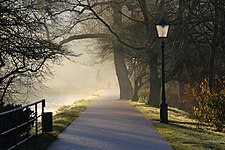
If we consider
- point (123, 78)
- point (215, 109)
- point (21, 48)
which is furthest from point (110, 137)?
point (123, 78)

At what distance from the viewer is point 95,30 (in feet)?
134

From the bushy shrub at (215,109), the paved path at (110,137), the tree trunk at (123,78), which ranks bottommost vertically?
the paved path at (110,137)

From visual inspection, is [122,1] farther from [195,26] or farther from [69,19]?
[195,26]

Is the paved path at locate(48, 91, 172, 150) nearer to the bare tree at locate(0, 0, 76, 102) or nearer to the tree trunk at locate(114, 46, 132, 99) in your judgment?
the bare tree at locate(0, 0, 76, 102)

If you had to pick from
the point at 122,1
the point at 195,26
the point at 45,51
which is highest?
the point at 122,1

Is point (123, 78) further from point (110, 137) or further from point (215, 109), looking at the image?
point (110, 137)

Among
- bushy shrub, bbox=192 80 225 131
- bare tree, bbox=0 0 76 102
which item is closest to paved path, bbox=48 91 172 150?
bushy shrub, bbox=192 80 225 131

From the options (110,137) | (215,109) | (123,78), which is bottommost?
(110,137)

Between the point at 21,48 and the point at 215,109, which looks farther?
the point at 215,109

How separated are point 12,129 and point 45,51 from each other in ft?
23.9

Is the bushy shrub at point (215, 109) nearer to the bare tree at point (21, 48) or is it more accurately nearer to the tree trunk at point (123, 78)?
the bare tree at point (21, 48)

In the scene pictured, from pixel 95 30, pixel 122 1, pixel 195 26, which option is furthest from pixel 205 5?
pixel 95 30

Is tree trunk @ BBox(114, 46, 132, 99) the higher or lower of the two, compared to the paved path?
higher

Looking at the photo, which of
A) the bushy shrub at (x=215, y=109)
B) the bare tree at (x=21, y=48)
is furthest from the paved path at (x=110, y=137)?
the bare tree at (x=21, y=48)
